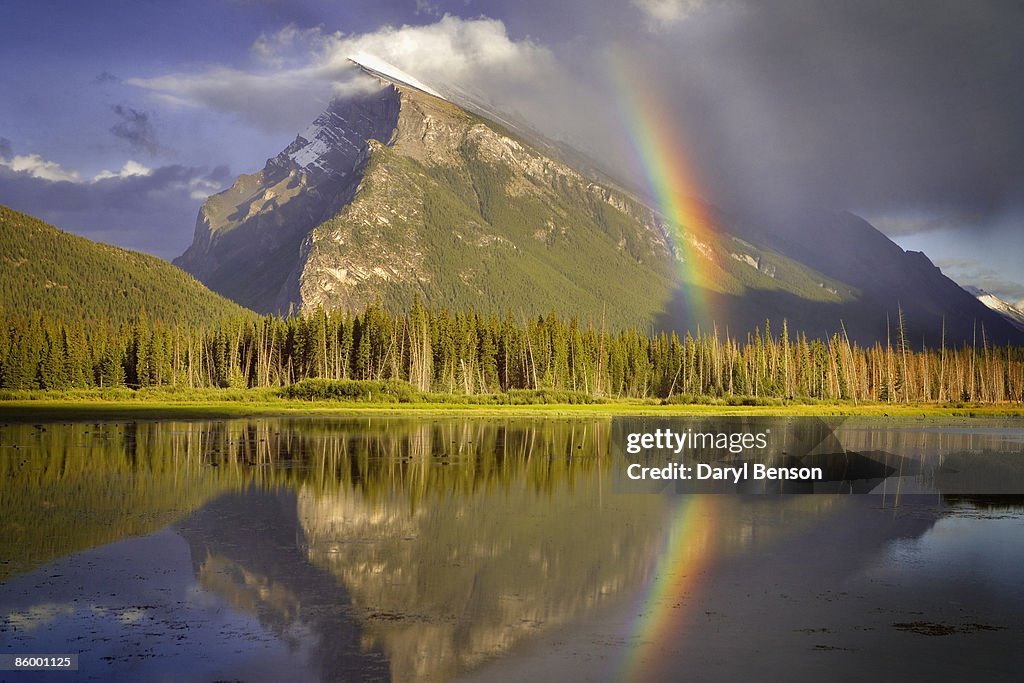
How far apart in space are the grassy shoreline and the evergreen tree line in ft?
67.0

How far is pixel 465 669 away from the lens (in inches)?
594

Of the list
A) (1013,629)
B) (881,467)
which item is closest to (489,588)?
(1013,629)

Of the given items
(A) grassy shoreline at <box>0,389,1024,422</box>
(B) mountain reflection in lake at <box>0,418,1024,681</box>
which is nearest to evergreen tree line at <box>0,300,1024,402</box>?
(A) grassy shoreline at <box>0,389,1024,422</box>

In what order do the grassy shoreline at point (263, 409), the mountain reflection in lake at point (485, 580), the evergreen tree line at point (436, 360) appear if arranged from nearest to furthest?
the mountain reflection in lake at point (485, 580)
the grassy shoreline at point (263, 409)
the evergreen tree line at point (436, 360)

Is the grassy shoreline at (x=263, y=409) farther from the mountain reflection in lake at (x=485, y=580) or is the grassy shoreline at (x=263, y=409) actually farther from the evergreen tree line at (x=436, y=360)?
the mountain reflection in lake at (x=485, y=580)

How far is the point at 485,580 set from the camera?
20875 mm

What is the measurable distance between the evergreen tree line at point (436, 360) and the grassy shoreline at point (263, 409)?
67.0 ft

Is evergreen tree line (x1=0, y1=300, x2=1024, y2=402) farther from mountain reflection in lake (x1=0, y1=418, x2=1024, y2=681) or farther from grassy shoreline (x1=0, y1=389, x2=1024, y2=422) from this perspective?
mountain reflection in lake (x1=0, y1=418, x2=1024, y2=681)

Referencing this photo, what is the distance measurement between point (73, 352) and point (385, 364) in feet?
167

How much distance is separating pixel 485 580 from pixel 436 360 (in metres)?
132

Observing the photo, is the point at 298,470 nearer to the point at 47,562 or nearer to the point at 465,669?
the point at 47,562

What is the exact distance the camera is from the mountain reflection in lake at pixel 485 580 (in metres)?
15.6

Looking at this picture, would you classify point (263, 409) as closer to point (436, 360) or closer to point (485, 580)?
point (436, 360)

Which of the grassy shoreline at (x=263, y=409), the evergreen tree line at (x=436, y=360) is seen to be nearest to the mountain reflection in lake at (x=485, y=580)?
the grassy shoreline at (x=263, y=409)
